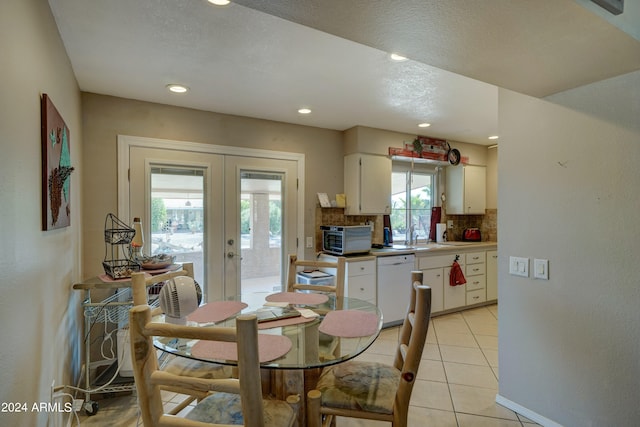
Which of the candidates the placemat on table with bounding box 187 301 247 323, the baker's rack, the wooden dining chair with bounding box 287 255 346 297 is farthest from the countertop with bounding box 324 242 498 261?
the baker's rack

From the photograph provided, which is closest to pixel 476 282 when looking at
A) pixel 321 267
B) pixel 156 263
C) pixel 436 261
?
pixel 436 261

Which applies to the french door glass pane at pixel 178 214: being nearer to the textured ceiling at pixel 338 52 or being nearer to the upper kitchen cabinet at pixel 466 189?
the textured ceiling at pixel 338 52

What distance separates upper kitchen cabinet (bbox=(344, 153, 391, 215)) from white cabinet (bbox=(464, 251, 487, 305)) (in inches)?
55.1

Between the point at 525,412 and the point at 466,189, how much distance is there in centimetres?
340

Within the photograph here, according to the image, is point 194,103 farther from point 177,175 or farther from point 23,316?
point 23,316

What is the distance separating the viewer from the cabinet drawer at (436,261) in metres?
4.01

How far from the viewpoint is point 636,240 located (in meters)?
1.61

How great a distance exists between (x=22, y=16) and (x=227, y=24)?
885mm

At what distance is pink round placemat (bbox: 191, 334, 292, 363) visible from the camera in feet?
4.30

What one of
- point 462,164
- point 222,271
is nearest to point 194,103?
point 222,271

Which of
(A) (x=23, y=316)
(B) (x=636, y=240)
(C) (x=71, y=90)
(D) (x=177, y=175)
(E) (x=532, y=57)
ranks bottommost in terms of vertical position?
(A) (x=23, y=316)

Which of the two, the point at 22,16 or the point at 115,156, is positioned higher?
the point at 22,16

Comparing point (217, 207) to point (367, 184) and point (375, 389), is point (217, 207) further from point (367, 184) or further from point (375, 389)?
point (375, 389)

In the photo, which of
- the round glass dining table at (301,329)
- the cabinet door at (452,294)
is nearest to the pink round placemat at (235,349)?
the round glass dining table at (301,329)
